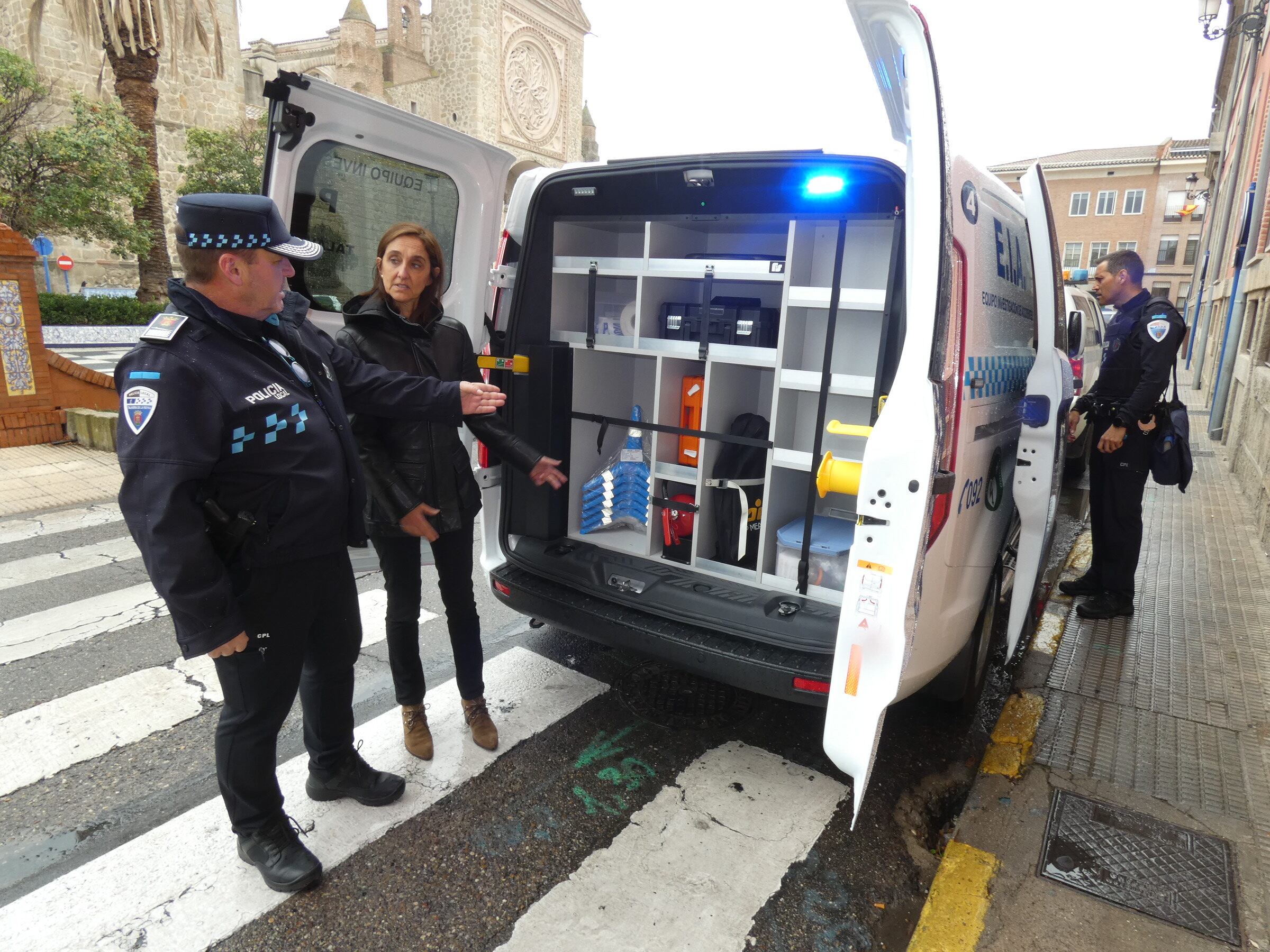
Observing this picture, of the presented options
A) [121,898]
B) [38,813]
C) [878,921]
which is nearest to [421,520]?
[121,898]

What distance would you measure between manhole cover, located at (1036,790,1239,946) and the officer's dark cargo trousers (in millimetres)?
2331

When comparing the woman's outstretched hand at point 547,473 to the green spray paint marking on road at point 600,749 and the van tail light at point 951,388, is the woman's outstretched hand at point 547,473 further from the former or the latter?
the van tail light at point 951,388

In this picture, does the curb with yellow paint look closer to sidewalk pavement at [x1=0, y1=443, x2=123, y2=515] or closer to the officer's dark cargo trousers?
the officer's dark cargo trousers

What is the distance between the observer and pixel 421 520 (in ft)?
8.55

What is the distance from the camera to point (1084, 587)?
4.63 metres

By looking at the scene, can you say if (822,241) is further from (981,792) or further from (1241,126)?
(1241,126)

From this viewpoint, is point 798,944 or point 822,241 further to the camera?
point 822,241

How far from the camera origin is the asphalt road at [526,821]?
82.7 inches

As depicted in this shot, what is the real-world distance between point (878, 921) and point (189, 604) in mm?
2066

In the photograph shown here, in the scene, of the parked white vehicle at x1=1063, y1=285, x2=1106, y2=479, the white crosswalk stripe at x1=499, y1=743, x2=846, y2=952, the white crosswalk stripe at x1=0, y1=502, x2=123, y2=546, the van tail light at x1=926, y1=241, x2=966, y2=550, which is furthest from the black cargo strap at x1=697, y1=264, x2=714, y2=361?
the parked white vehicle at x1=1063, y1=285, x2=1106, y2=479

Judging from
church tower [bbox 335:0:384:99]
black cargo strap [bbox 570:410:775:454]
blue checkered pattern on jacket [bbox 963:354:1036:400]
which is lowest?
black cargo strap [bbox 570:410:775:454]

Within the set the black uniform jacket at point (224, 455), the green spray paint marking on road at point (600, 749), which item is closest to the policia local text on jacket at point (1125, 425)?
the green spray paint marking on road at point (600, 749)

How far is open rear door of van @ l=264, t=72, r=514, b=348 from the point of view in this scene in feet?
8.72

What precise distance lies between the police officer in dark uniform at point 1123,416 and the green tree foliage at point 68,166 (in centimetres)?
1929
